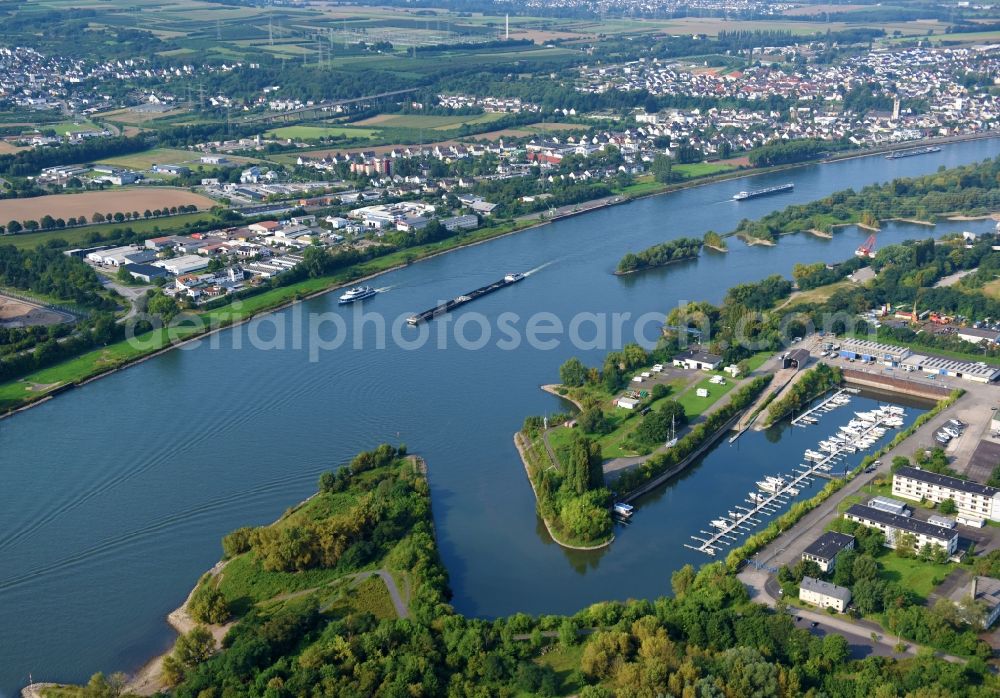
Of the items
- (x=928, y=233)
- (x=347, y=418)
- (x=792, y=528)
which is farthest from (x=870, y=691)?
(x=928, y=233)

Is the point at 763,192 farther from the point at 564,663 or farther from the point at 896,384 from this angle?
the point at 564,663

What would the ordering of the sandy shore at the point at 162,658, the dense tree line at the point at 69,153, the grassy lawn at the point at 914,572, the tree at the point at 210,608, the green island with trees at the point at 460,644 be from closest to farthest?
the green island with trees at the point at 460,644 → the sandy shore at the point at 162,658 → the tree at the point at 210,608 → the grassy lawn at the point at 914,572 → the dense tree line at the point at 69,153

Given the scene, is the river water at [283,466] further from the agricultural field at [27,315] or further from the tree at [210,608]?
the agricultural field at [27,315]

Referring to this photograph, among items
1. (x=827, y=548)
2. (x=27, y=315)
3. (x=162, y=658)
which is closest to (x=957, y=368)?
(x=827, y=548)

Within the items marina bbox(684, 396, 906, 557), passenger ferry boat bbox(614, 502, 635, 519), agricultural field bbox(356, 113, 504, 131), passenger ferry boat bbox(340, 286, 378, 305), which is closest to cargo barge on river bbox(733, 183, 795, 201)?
agricultural field bbox(356, 113, 504, 131)

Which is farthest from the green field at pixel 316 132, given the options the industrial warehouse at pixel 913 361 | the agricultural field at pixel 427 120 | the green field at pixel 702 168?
the industrial warehouse at pixel 913 361

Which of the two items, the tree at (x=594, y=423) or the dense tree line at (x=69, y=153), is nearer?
the tree at (x=594, y=423)
